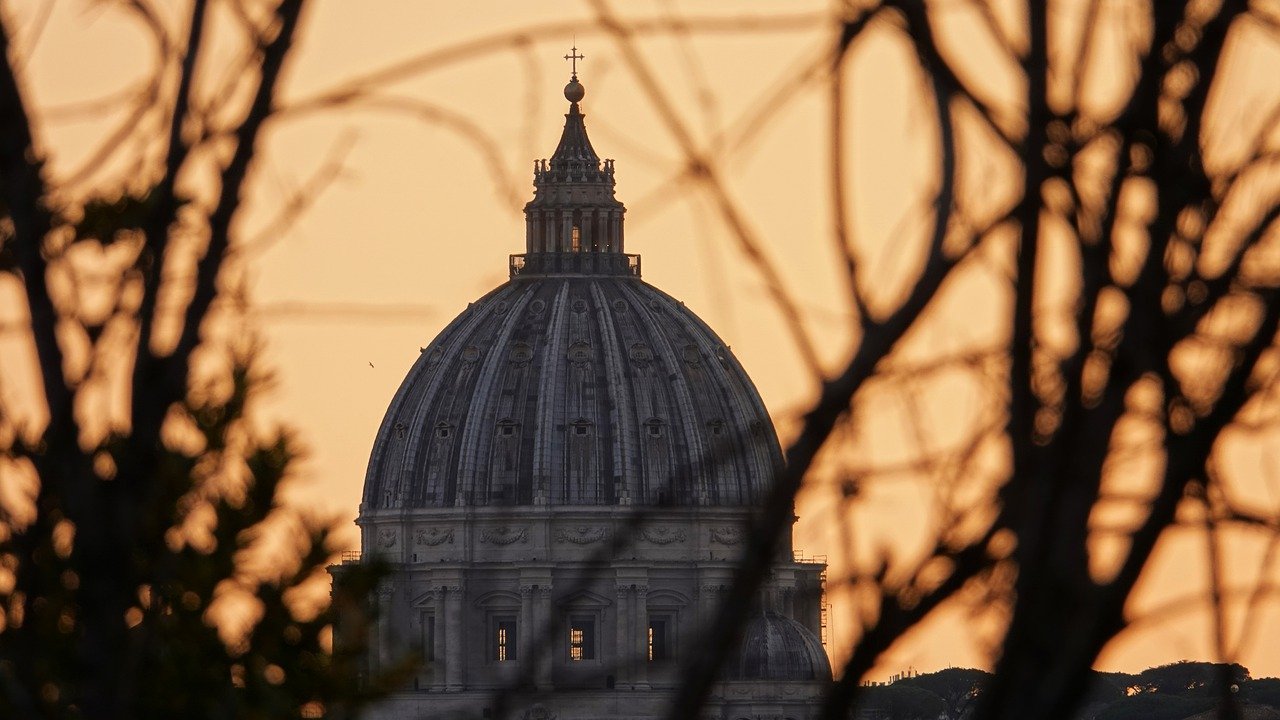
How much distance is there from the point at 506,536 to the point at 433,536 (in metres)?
3.65

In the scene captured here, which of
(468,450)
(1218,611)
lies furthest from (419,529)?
(1218,611)

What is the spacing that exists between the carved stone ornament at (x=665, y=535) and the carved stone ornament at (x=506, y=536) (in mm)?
5153

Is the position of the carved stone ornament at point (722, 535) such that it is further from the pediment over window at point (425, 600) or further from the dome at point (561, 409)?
the pediment over window at point (425, 600)

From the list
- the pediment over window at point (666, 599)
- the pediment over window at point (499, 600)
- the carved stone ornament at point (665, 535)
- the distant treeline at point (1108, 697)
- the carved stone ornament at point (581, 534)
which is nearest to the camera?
the distant treeline at point (1108, 697)

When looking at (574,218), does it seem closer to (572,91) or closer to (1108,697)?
(572,91)

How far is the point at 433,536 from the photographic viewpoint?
448ft

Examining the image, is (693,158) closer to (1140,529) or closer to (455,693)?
(1140,529)

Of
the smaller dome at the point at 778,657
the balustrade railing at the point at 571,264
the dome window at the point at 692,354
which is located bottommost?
the smaller dome at the point at 778,657

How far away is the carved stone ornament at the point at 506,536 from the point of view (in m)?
134

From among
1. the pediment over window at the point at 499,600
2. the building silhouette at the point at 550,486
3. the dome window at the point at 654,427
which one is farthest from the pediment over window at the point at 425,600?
the dome window at the point at 654,427

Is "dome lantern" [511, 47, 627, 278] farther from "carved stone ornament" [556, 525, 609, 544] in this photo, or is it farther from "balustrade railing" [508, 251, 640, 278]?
"carved stone ornament" [556, 525, 609, 544]

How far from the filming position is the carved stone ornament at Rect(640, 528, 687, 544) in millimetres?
133250

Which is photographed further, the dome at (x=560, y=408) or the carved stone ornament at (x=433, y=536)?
the carved stone ornament at (x=433, y=536)

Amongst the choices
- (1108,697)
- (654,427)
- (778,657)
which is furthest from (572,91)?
(1108,697)
